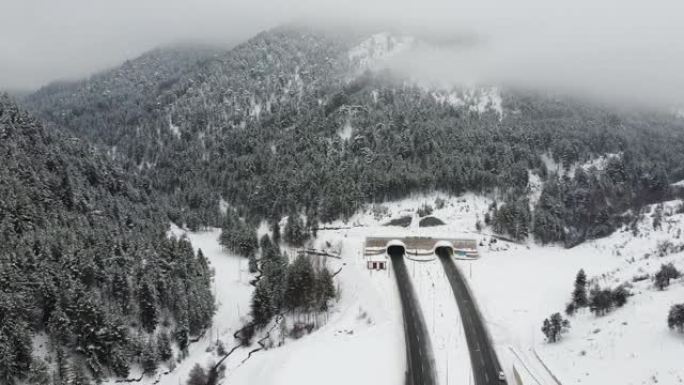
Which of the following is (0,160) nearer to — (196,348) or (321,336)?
(196,348)

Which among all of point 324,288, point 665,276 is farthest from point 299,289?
point 665,276

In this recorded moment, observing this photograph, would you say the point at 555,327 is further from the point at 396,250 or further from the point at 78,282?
the point at 78,282

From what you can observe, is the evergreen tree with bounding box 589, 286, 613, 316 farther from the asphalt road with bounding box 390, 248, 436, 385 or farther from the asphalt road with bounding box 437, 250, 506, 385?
the asphalt road with bounding box 390, 248, 436, 385

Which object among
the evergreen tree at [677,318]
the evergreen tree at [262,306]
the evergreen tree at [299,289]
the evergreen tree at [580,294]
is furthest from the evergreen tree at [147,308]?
the evergreen tree at [677,318]

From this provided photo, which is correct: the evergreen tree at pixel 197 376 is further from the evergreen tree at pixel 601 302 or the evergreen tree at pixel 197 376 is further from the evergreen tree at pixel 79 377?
the evergreen tree at pixel 601 302

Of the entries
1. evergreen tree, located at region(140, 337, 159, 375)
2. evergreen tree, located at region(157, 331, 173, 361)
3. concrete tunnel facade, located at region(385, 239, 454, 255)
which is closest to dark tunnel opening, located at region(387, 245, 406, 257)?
concrete tunnel facade, located at region(385, 239, 454, 255)

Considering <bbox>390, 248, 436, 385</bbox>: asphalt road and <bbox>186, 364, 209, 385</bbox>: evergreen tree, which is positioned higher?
<bbox>390, 248, 436, 385</bbox>: asphalt road
